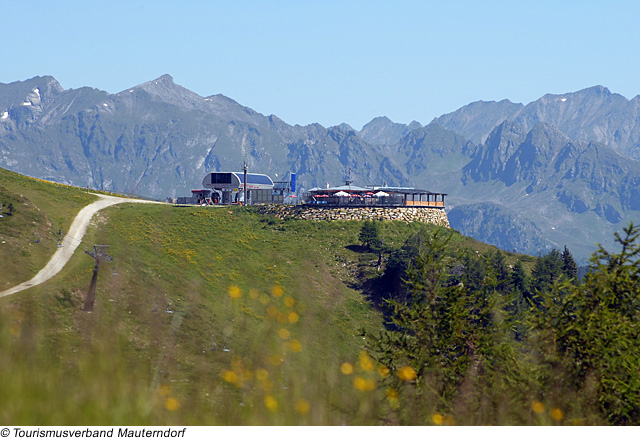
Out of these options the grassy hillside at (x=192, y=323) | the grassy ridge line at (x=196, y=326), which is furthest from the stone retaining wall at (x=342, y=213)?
the grassy ridge line at (x=196, y=326)

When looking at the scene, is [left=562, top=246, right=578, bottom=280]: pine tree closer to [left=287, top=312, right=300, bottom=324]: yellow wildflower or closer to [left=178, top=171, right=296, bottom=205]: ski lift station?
[left=178, top=171, right=296, bottom=205]: ski lift station

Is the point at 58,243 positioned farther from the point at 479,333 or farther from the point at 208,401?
the point at 208,401

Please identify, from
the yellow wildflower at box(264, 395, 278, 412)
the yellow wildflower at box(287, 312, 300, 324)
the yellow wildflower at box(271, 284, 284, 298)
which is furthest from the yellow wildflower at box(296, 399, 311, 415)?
the yellow wildflower at box(271, 284, 284, 298)

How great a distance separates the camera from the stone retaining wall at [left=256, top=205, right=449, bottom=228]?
95.9 metres

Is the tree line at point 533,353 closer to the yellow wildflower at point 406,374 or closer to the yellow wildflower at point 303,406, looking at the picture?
the yellow wildflower at point 406,374

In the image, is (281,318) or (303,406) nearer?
(303,406)

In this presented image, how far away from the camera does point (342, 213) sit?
96250 millimetres

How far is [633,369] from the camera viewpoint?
1416cm

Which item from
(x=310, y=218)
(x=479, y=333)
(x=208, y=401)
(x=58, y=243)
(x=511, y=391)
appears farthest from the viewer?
(x=310, y=218)

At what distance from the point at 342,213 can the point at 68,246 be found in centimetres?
4548

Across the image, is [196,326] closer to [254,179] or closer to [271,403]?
[271,403]

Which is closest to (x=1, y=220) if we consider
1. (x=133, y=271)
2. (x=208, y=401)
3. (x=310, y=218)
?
(x=133, y=271)

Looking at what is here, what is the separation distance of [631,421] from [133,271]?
46779 millimetres

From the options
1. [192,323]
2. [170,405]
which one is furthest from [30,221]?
[170,405]
